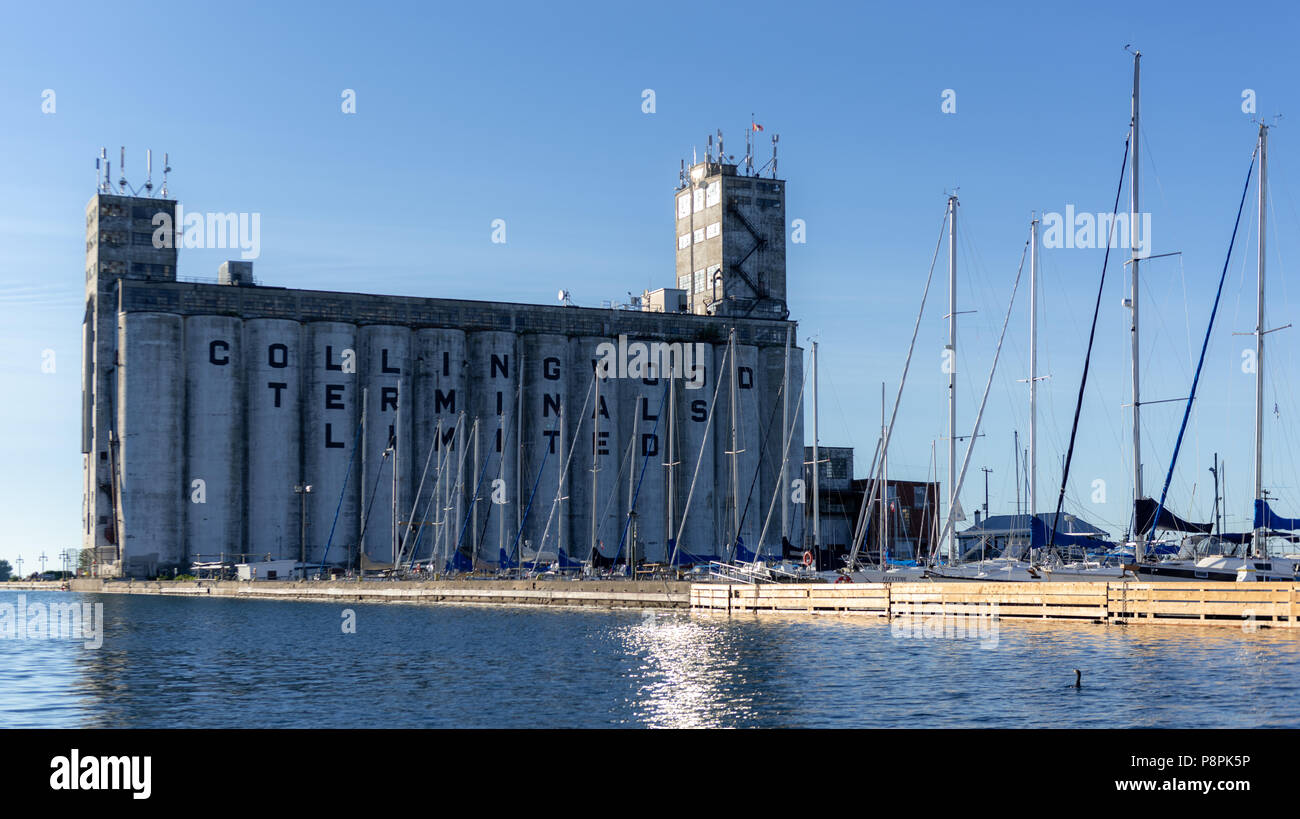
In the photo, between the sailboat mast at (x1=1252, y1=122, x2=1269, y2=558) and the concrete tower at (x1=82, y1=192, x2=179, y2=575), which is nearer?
the sailboat mast at (x1=1252, y1=122, x2=1269, y2=558)

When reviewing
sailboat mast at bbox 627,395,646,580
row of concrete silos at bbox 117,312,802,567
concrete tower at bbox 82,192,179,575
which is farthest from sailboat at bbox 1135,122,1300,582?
concrete tower at bbox 82,192,179,575

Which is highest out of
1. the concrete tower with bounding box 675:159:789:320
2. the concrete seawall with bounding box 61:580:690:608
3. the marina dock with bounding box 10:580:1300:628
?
the concrete tower with bounding box 675:159:789:320

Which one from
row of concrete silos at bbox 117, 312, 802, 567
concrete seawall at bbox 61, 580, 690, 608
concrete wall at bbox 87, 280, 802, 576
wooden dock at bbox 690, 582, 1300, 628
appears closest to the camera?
wooden dock at bbox 690, 582, 1300, 628

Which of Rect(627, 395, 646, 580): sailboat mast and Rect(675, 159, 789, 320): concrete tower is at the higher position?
Rect(675, 159, 789, 320): concrete tower

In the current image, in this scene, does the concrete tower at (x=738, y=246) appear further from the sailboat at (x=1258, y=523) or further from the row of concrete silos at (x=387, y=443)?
the sailboat at (x=1258, y=523)

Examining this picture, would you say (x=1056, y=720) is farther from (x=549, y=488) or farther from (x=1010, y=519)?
(x=1010, y=519)

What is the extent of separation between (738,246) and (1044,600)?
103 meters

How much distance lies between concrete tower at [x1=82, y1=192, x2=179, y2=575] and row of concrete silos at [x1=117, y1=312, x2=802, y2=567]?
213 inches

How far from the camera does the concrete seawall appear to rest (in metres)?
73.9

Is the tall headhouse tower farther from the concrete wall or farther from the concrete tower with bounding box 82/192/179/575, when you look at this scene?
the concrete tower with bounding box 82/192/179/575

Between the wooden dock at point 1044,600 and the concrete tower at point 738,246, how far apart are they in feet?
276

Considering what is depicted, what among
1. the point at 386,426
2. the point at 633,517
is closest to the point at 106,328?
the point at 386,426

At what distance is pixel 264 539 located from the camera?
123250 mm
